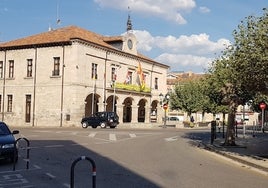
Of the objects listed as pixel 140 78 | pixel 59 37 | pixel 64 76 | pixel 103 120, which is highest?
pixel 59 37

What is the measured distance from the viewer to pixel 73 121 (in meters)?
52.6

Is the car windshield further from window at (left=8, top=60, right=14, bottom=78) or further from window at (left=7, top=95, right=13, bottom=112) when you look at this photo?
window at (left=8, top=60, right=14, bottom=78)

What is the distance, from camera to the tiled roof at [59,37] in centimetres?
5456

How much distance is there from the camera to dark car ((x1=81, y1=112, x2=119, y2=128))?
157 feet

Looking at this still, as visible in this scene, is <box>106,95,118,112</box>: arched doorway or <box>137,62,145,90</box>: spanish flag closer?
<box>106,95,118,112</box>: arched doorway

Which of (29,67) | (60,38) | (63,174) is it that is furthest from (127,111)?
(63,174)

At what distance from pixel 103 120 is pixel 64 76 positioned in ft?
28.5

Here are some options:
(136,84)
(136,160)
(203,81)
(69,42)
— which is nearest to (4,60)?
(69,42)

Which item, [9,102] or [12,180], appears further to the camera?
[9,102]

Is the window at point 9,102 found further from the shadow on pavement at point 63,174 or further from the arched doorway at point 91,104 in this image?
the shadow on pavement at point 63,174

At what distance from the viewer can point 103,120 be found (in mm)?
48156

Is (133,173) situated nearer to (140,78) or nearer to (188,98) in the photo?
(140,78)

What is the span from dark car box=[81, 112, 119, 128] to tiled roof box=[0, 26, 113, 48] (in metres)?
10.2

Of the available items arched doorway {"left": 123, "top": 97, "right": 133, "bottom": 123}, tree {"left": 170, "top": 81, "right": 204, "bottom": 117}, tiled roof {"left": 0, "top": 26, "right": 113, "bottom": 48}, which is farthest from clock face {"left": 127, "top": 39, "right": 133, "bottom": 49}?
tree {"left": 170, "top": 81, "right": 204, "bottom": 117}
